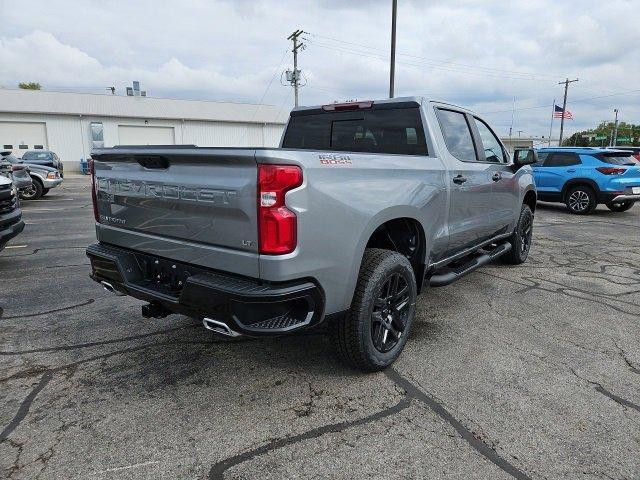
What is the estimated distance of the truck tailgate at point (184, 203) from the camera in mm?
2404

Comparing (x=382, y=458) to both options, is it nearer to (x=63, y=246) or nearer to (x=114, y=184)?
(x=114, y=184)

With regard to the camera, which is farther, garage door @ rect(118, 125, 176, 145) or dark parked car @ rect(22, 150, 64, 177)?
garage door @ rect(118, 125, 176, 145)

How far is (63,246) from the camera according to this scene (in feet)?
24.5

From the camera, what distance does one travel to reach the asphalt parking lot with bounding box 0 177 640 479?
2.28m

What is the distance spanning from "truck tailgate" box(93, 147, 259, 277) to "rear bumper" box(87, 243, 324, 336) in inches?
3.0

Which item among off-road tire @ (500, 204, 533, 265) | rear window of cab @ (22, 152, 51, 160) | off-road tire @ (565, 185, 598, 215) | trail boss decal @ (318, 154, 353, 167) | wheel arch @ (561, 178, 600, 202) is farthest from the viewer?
rear window of cab @ (22, 152, 51, 160)

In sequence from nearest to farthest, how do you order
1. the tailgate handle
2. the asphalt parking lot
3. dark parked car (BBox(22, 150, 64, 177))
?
the asphalt parking lot, the tailgate handle, dark parked car (BBox(22, 150, 64, 177))

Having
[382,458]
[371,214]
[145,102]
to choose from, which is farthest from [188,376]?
[145,102]

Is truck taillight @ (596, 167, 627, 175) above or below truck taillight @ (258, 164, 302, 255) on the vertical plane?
below

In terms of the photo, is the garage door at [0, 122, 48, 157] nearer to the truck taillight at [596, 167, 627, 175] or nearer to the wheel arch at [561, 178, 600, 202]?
the wheel arch at [561, 178, 600, 202]

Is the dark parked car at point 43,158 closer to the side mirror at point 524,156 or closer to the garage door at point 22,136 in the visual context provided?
the garage door at point 22,136

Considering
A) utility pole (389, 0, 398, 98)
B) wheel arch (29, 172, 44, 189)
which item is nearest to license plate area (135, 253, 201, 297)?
wheel arch (29, 172, 44, 189)

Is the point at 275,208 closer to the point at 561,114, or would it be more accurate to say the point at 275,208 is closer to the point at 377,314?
the point at 377,314

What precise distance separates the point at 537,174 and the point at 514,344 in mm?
10156
